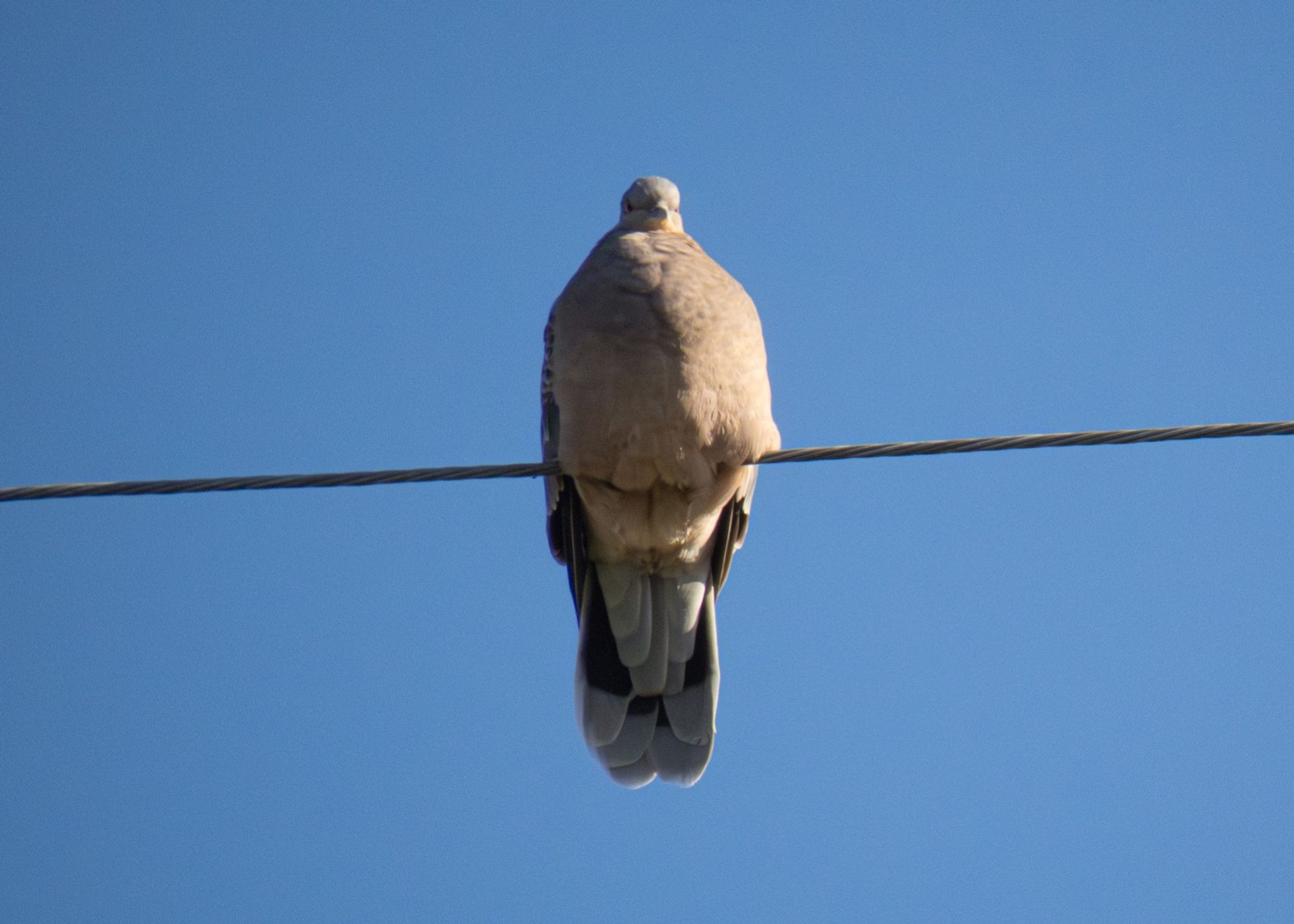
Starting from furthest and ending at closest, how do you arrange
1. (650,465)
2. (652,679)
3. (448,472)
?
(652,679), (650,465), (448,472)

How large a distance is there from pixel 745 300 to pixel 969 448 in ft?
6.09

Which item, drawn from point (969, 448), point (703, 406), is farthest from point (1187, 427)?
point (703, 406)

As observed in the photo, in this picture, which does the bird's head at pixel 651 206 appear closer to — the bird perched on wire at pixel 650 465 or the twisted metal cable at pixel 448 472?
the bird perched on wire at pixel 650 465

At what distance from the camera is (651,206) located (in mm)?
6586

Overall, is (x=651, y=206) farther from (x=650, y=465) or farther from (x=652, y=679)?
(x=652, y=679)

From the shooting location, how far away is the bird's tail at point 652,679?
6199mm

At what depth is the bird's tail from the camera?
244 inches

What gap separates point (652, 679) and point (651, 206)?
2.05 m

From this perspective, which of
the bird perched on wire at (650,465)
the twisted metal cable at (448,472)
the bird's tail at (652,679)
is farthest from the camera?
the bird's tail at (652,679)

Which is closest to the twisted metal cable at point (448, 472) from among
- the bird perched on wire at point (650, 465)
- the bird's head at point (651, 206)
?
the bird perched on wire at point (650, 465)

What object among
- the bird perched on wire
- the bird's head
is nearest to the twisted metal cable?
the bird perched on wire

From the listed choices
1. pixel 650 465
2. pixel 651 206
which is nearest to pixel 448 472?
pixel 650 465

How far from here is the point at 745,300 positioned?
19.4 feet

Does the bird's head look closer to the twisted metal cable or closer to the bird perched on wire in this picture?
the bird perched on wire
